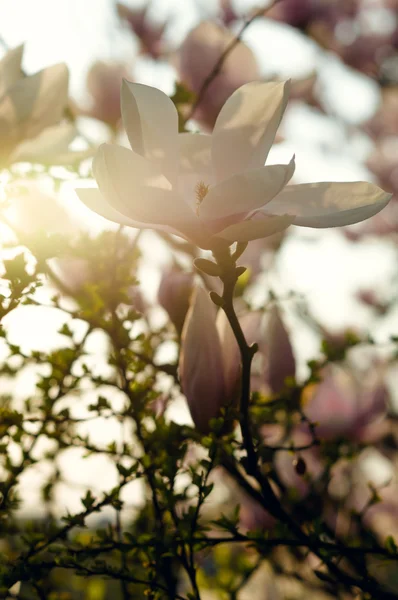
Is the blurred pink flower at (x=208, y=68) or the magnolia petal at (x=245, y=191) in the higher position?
the blurred pink flower at (x=208, y=68)

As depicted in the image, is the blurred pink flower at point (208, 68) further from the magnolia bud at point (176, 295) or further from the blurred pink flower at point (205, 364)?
the blurred pink flower at point (205, 364)

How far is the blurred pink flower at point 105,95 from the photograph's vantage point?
1112mm

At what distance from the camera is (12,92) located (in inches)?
24.0

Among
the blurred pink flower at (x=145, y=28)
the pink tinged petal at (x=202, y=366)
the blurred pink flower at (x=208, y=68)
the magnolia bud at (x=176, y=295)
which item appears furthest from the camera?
the blurred pink flower at (x=145, y=28)

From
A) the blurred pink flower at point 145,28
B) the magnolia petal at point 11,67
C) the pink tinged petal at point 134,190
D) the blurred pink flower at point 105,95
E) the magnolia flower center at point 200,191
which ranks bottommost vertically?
the pink tinged petal at point 134,190

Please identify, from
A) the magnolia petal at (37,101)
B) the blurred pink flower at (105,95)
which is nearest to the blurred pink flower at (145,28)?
the blurred pink flower at (105,95)

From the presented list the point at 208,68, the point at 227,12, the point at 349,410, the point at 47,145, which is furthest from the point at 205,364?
the point at 227,12

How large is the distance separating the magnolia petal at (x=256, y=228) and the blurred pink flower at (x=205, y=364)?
0.15m

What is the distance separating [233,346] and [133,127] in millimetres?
218

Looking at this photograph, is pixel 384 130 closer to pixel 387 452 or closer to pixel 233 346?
pixel 387 452

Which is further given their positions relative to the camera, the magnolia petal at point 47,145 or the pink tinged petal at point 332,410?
Answer: the pink tinged petal at point 332,410

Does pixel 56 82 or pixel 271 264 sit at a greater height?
pixel 271 264

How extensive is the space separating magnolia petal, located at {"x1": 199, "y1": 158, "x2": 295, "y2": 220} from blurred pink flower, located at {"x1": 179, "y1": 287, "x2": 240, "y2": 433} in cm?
15

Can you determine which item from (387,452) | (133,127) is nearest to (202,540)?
(133,127)
